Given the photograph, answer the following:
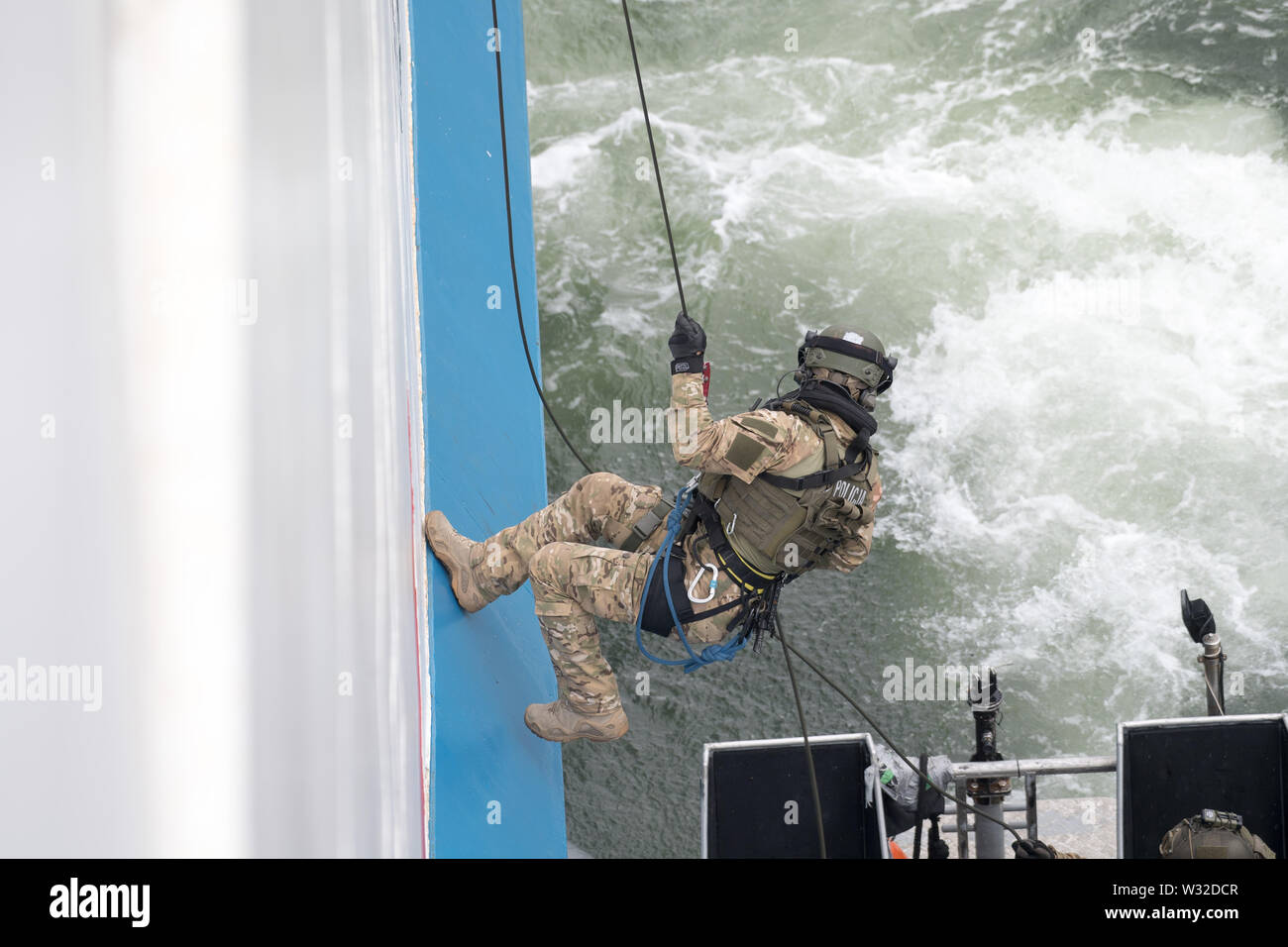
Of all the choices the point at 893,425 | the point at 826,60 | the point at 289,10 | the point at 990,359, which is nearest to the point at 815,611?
the point at 893,425

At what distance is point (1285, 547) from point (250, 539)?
6.96m

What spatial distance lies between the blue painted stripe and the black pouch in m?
0.66

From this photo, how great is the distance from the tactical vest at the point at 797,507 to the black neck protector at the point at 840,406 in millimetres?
22

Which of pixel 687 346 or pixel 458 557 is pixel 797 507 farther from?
pixel 458 557

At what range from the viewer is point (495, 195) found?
4648mm

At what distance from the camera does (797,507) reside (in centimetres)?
319

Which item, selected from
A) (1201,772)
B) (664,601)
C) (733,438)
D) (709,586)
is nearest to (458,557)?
(664,601)

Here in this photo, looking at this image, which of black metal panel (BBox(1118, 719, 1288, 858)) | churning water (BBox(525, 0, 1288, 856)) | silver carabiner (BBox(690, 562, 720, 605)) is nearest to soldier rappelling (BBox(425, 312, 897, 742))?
silver carabiner (BBox(690, 562, 720, 605))

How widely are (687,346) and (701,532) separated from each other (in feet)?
2.03

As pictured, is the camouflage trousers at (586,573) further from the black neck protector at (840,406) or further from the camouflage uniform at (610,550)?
the black neck protector at (840,406)

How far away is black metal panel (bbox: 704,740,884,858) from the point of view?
3.60 metres

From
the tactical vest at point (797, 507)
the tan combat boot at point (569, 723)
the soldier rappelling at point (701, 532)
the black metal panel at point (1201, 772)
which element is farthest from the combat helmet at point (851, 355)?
the black metal panel at point (1201, 772)

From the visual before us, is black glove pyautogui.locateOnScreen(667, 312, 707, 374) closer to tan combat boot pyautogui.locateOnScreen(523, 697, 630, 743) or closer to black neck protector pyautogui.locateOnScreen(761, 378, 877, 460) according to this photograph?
black neck protector pyautogui.locateOnScreen(761, 378, 877, 460)

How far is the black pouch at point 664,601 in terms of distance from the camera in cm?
334
